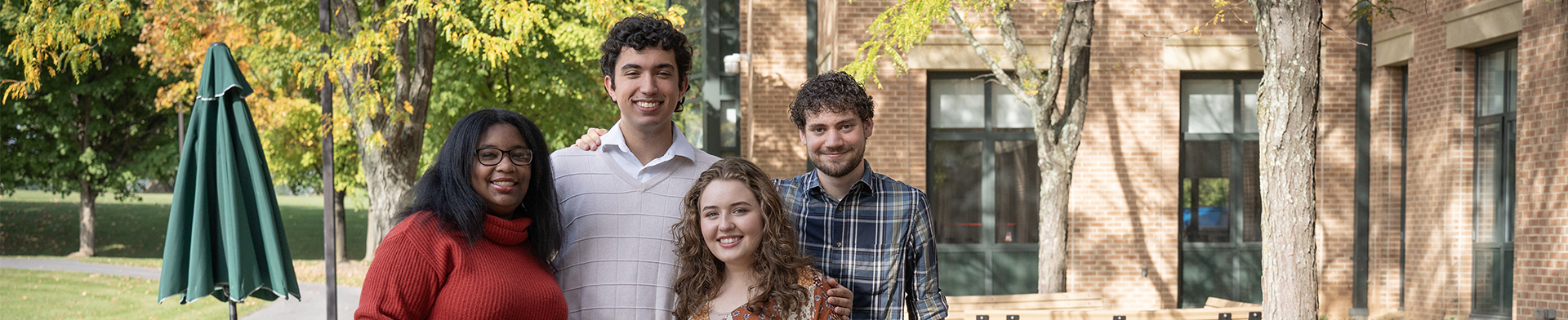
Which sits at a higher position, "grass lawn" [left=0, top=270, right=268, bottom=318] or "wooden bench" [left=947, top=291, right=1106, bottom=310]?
"wooden bench" [left=947, top=291, right=1106, bottom=310]

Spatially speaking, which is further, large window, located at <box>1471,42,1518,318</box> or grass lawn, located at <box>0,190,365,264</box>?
grass lawn, located at <box>0,190,365,264</box>

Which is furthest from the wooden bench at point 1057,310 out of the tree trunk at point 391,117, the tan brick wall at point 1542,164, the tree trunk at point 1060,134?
the tree trunk at point 391,117

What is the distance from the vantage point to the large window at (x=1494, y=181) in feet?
34.2

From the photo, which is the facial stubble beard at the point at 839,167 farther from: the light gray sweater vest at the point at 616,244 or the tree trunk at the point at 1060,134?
the tree trunk at the point at 1060,134

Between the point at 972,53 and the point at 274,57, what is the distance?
12561 millimetres

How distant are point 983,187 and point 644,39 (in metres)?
10.8

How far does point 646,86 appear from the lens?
9.59 ft

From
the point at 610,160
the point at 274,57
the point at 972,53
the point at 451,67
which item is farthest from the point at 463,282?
the point at 274,57

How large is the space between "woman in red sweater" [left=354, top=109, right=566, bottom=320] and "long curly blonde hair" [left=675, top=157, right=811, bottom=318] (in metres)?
0.33

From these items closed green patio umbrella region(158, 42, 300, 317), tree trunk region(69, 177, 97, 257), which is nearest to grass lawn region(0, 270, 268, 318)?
A: tree trunk region(69, 177, 97, 257)

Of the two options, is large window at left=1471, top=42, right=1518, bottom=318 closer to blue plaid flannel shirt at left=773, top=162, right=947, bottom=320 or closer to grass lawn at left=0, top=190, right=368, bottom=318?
blue plaid flannel shirt at left=773, top=162, right=947, bottom=320

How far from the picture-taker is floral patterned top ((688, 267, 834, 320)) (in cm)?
282

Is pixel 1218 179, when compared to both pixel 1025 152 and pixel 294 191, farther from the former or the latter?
pixel 294 191

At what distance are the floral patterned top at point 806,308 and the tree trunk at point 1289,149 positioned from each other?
446cm
